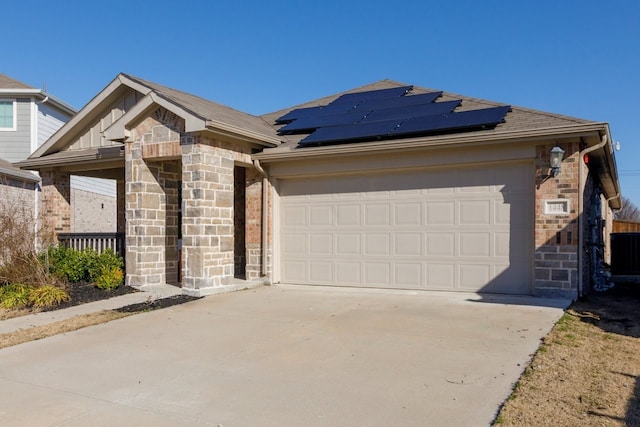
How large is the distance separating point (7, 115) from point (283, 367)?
61.9ft

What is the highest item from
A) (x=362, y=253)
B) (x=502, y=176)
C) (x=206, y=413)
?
(x=502, y=176)

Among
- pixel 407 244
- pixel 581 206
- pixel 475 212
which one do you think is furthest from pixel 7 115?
pixel 581 206

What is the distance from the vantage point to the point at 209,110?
436 inches

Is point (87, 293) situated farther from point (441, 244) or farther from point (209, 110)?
point (441, 244)

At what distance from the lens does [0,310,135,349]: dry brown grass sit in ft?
23.0

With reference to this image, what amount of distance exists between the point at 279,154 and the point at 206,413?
7410 millimetres

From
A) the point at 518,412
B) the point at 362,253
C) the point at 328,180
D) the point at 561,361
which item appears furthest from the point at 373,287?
the point at 518,412

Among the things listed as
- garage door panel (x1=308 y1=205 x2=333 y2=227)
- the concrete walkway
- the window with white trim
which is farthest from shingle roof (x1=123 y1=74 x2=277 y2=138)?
the window with white trim

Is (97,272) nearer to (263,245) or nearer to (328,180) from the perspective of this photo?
(263,245)

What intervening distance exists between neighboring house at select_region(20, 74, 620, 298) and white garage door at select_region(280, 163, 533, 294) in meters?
0.03

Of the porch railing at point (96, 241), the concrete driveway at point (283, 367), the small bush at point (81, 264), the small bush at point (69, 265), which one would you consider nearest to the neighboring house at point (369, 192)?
the small bush at point (81, 264)

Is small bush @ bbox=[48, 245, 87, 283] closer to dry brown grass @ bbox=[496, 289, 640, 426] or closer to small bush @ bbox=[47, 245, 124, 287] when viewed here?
small bush @ bbox=[47, 245, 124, 287]

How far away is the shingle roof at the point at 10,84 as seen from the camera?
19.0 m

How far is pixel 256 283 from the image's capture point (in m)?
11.4
